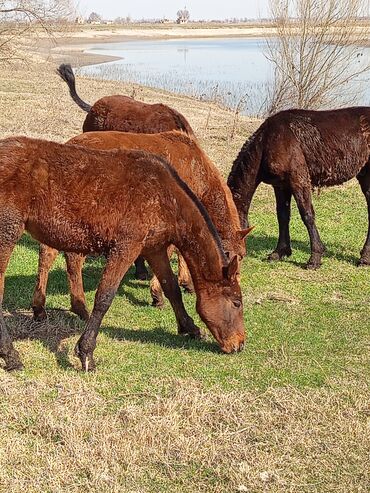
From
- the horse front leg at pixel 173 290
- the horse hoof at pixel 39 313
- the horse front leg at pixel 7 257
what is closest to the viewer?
the horse front leg at pixel 7 257

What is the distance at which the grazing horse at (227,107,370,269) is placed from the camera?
876 cm

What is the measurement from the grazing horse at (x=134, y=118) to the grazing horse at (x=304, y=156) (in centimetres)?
102

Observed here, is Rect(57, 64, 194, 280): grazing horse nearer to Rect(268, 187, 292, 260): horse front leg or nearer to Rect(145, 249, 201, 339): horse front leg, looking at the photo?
Rect(268, 187, 292, 260): horse front leg

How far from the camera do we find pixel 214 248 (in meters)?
5.63

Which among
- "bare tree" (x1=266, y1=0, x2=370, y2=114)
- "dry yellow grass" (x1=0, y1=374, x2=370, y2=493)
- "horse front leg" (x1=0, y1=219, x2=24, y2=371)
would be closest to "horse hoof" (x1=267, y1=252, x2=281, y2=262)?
"dry yellow grass" (x1=0, y1=374, x2=370, y2=493)

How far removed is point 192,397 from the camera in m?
4.96

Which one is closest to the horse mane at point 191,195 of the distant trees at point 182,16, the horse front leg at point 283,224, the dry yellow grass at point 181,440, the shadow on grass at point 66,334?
the shadow on grass at point 66,334

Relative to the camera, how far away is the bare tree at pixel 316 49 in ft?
58.4

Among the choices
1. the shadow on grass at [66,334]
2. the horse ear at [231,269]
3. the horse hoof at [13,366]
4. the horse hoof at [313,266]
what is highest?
the horse ear at [231,269]

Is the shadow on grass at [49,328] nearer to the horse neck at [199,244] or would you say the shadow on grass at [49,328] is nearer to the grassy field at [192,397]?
the grassy field at [192,397]

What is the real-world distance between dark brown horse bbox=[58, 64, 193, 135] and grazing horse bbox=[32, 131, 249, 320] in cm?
145

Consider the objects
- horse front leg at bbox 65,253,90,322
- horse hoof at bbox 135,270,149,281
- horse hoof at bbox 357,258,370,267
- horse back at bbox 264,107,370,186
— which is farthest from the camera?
horse hoof at bbox 357,258,370,267

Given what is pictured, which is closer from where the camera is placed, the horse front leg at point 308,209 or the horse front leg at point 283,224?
the horse front leg at point 308,209

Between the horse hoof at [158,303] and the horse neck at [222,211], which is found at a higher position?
the horse neck at [222,211]
